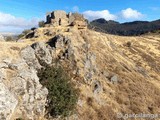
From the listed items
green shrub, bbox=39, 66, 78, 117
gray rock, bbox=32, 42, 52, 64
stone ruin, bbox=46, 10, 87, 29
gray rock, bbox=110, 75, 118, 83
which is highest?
stone ruin, bbox=46, 10, 87, 29

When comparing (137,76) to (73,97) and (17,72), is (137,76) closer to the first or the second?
(73,97)

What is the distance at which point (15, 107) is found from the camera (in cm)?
3453

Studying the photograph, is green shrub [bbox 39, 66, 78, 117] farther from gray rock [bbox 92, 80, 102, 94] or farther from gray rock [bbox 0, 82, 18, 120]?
gray rock [bbox 92, 80, 102, 94]

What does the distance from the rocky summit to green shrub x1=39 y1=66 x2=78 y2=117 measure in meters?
1.04

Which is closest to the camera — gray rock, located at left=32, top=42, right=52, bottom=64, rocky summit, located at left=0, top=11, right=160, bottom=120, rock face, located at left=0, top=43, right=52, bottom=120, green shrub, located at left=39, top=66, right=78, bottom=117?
rock face, located at left=0, top=43, right=52, bottom=120

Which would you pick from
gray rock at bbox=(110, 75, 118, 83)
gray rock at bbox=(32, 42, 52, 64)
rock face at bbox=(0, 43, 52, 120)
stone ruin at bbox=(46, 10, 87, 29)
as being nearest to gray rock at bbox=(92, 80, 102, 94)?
gray rock at bbox=(110, 75, 118, 83)

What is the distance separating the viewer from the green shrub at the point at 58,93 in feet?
137

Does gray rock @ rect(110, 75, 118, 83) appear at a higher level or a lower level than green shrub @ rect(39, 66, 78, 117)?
lower

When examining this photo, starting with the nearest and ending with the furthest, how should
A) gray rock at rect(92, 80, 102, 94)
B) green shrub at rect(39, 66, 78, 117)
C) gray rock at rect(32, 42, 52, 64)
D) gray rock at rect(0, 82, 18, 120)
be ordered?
gray rock at rect(0, 82, 18, 120) → green shrub at rect(39, 66, 78, 117) → gray rock at rect(32, 42, 52, 64) → gray rock at rect(92, 80, 102, 94)

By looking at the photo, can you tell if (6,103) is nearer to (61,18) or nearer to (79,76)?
(79,76)

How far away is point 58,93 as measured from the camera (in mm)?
42250

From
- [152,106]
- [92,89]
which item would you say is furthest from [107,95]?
[152,106]

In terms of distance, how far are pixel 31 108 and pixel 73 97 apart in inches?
325

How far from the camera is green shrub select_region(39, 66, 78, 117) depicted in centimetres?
4172
